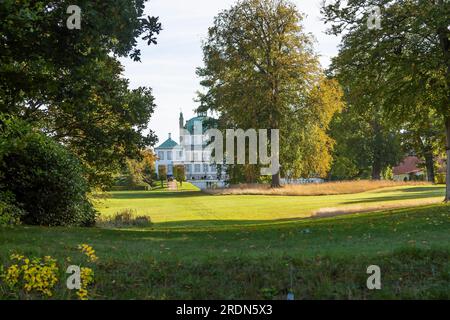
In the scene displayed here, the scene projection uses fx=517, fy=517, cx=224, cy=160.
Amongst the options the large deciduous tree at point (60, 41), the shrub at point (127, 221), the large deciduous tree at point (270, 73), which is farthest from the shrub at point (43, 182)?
the large deciduous tree at point (270, 73)

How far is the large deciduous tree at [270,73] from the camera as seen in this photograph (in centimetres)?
4578

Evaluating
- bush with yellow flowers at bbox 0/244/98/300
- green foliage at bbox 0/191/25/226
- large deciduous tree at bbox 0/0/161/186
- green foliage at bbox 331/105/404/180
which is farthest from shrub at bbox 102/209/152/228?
green foliage at bbox 331/105/404/180

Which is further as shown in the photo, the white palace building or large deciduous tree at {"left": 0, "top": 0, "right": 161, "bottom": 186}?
the white palace building

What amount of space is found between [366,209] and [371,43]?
27.1 feet

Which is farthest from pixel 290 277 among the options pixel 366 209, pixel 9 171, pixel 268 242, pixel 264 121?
pixel 264 121

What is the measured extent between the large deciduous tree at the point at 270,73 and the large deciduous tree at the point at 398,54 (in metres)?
22.6

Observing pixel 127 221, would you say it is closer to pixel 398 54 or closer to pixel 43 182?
pixel 43 182

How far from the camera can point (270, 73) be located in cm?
4653

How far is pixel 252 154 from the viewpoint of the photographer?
164ft

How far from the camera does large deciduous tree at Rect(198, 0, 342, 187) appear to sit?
4578 centimetres

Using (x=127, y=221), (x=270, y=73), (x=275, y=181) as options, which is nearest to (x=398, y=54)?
(x=127, y=221)

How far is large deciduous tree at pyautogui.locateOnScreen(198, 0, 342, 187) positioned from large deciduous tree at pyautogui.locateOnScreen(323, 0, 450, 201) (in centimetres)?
2259

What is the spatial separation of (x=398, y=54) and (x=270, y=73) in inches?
1022

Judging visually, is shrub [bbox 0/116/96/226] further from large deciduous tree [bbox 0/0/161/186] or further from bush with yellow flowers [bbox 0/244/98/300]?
bush with yellow flowers [bbox 0/244/98/300]
